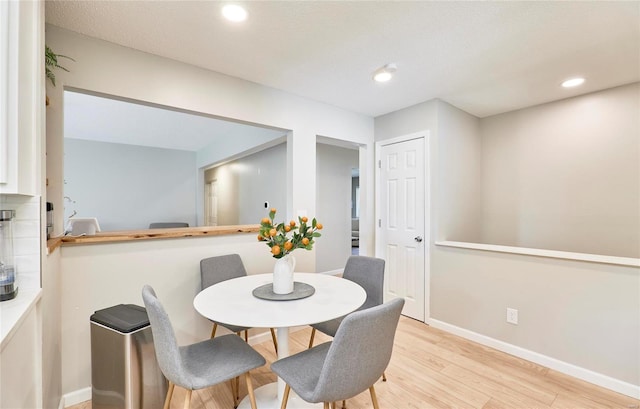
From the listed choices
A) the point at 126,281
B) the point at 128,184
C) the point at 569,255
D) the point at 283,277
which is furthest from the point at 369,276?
the point at 128,184

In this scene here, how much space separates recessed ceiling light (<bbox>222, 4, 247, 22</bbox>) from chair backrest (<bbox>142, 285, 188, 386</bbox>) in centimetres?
156

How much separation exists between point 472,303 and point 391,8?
2.55m

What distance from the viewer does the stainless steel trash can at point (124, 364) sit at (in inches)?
59.9

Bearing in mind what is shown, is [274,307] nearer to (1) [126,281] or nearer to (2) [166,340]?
(2) [166,340]

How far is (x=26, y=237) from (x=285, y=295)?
A: 4.01 feet

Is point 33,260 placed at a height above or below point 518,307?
above

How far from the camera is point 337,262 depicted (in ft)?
16.0

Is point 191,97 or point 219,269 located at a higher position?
point 191,97

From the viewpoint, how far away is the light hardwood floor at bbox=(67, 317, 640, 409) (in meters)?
1.78

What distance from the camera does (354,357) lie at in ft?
3.67

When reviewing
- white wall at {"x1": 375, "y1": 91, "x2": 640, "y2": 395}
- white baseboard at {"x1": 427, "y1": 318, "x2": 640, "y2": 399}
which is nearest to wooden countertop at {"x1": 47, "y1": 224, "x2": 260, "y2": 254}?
white wall at {"x1": 375, "y1": 91, "x2": 640, "y2": 395}

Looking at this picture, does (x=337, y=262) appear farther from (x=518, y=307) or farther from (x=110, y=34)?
(x=110, y=34)

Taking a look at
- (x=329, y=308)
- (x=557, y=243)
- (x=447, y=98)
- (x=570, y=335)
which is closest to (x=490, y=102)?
(x=447, y=98)

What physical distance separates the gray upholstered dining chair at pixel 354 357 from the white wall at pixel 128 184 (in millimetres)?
5835
